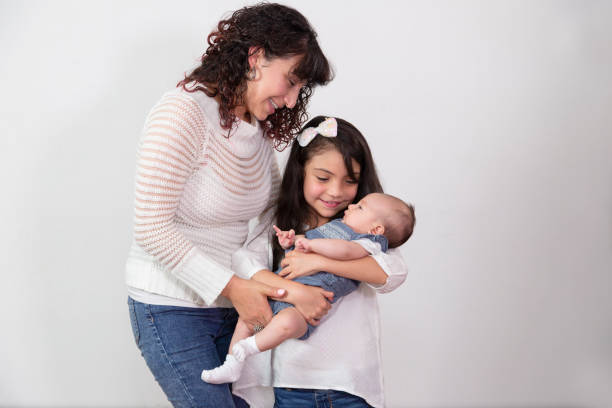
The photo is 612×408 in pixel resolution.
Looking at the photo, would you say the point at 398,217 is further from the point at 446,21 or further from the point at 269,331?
the point at 446,21

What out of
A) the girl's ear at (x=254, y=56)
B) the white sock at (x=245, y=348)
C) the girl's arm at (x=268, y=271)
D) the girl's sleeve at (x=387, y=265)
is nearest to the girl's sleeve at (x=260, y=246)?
the girl's arm at (x=268, y=271)

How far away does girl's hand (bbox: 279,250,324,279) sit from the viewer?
1.60m

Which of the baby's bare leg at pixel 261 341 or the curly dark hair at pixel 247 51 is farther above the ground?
the curly dark hair at pixel 247 51

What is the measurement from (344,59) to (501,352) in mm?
1634

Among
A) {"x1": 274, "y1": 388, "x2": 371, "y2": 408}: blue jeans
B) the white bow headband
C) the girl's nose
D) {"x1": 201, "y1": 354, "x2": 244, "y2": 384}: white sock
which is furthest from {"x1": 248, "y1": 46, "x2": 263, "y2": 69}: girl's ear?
{"x1": 274, "y1": 388, "x2": 371, "y2": 408}: blue jeans

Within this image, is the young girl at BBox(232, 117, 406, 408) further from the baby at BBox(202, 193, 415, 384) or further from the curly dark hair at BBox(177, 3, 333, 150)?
the curly dark hair at BBox(177, 3, 333, 150)

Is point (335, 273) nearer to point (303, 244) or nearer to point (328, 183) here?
point (303, 244)

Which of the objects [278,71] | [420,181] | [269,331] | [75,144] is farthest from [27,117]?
[420,181]

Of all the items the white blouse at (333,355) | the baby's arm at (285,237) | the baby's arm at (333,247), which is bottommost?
the white blouse at (333,355)

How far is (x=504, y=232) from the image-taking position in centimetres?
278

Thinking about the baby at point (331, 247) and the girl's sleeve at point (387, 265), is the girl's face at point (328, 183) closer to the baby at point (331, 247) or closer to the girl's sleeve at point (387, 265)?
the baby at point (331, 247)

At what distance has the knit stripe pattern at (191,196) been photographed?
1.42 meters

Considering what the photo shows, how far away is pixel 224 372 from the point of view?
1.51 metres

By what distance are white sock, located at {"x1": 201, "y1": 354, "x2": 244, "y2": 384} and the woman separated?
4 cm
